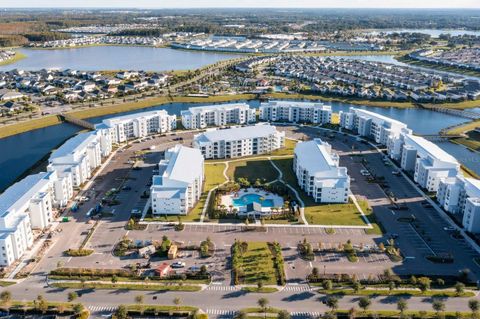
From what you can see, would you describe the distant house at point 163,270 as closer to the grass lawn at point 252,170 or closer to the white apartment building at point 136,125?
the grass lawn at point 252,170

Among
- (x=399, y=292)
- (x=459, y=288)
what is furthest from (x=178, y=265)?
(x=459, y=288)

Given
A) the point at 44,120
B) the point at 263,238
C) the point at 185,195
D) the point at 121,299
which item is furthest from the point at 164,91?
the point at 121,299

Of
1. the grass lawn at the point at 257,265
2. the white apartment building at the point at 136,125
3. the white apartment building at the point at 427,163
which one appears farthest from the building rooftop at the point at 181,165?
the white apartment building at the point at 427,163

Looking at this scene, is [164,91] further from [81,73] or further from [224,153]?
[224,153]

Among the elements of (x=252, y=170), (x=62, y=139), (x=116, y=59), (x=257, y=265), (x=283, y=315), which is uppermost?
(x=116, y=59)

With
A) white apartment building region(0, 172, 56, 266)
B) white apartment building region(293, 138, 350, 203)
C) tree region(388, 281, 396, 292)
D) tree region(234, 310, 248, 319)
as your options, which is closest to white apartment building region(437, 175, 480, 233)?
white apartment building region(293, 138, 350, 203)

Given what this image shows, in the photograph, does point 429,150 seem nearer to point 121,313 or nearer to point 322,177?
point 322,177
